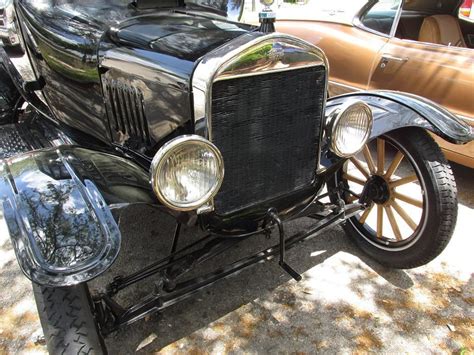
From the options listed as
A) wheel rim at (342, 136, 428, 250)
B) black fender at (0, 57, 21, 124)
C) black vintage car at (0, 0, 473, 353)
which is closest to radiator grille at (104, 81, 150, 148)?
black vintage car at (0, 0, 473, 353)

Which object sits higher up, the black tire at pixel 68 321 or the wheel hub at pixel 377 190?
the black tire at pixel 68 321

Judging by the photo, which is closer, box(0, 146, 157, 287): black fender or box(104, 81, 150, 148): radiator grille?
box(0, 146, 157, 287): black fender

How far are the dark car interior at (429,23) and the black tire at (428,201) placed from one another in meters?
1.86

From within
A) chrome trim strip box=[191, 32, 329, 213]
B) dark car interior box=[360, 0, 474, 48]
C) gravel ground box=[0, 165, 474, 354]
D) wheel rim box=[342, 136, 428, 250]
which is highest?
chrome trim strip box=[191, 32, 329, 213]

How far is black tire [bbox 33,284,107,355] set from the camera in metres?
1.56

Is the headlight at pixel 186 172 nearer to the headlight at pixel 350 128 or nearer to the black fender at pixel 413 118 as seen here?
the headlight at pixel 350 128

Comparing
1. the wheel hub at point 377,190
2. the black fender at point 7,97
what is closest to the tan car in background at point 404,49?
the wheel hub at point 377,190

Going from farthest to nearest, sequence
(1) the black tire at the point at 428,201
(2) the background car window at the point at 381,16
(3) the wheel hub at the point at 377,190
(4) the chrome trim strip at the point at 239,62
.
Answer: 1. (2) the background car window at the point at 381,16
2. (3) the wheel hub at the point at 377,190
3. (1) the black tire at the point at 428,201
4. (4) the chrome trim strip at the point at 239,62

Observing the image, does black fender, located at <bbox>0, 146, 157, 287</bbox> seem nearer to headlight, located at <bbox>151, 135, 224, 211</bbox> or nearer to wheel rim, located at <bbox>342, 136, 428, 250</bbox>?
headlight, located at <bbox>151, 135, 224, 211</bbox>

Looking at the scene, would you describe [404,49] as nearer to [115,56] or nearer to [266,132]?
[266,132]

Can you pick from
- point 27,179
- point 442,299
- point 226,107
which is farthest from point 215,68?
point 442,299

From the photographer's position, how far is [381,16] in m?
3.89

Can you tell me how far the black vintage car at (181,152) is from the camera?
5.16ft

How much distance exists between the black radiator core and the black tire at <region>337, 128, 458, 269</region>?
600 mm
